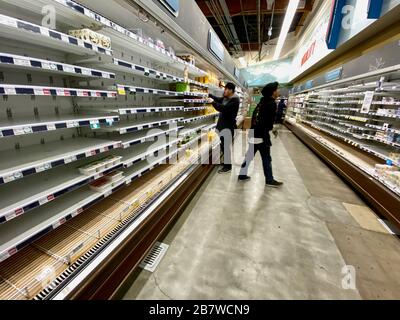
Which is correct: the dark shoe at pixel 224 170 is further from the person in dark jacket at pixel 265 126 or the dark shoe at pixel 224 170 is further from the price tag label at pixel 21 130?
the price tag label at pixel 21 130

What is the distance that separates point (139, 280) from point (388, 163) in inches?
143

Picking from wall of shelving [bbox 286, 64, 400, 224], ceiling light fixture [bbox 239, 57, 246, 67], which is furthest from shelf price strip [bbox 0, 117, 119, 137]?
ceiling light fixture [bbox 239, 57, 246, 67]

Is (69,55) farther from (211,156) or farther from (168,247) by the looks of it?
(211,156)

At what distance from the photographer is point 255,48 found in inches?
517

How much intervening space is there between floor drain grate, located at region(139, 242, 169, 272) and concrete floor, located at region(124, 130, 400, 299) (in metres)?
0.04

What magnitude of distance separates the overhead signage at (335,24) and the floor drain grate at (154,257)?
19.7 feet

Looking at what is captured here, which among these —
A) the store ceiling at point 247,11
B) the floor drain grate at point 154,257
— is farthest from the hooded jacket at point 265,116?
the store ceiling at point 247,11

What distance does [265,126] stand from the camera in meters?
3.27

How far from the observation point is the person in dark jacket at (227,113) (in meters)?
3.64

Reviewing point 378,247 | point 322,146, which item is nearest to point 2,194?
point 378,247

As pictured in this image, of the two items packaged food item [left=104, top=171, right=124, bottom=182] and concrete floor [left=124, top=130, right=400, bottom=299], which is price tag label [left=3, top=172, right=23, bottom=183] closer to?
packaged food item [left=104, top=171, right=124, bottom=182]

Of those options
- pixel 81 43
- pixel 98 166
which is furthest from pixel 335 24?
pixel 98 166

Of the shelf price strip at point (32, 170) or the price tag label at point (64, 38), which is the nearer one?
the shelf price strip at point (32, 170)

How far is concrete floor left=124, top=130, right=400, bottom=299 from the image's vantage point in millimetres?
1535
